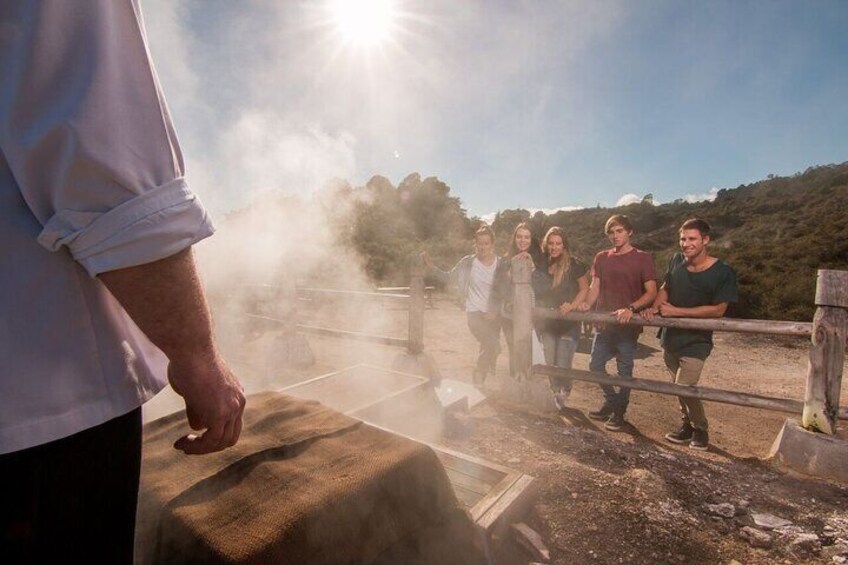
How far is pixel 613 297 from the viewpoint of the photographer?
4.70 metres

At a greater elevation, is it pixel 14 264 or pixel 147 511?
pixel 14 264

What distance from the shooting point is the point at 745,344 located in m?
9.98

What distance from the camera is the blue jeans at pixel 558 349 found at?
526 cm

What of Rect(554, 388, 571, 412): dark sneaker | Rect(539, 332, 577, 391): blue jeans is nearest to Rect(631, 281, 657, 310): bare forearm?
Rect(539, 332, 577, 391): blue jeans

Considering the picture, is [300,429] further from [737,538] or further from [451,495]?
[737,538]

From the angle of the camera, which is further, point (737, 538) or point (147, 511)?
point (737, 538)

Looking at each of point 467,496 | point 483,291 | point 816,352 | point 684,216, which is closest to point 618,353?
point 816,352

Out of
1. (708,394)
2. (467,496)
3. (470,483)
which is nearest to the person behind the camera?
(467,496)

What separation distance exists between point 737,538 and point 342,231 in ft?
26.7

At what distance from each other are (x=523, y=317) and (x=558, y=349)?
28.0 inches

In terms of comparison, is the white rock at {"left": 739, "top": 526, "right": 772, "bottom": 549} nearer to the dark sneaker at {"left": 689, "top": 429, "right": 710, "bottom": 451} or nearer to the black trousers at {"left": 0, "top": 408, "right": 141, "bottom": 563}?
the dark sneaker at {"left": 689, "top": 429, "right": 710, "bottom": 451}

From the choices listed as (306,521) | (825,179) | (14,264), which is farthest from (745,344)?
(825,179)

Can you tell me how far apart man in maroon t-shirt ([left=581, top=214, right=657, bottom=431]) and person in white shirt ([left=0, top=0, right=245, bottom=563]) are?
4388mm

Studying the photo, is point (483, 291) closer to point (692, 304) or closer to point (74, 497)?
point (692, 304)
